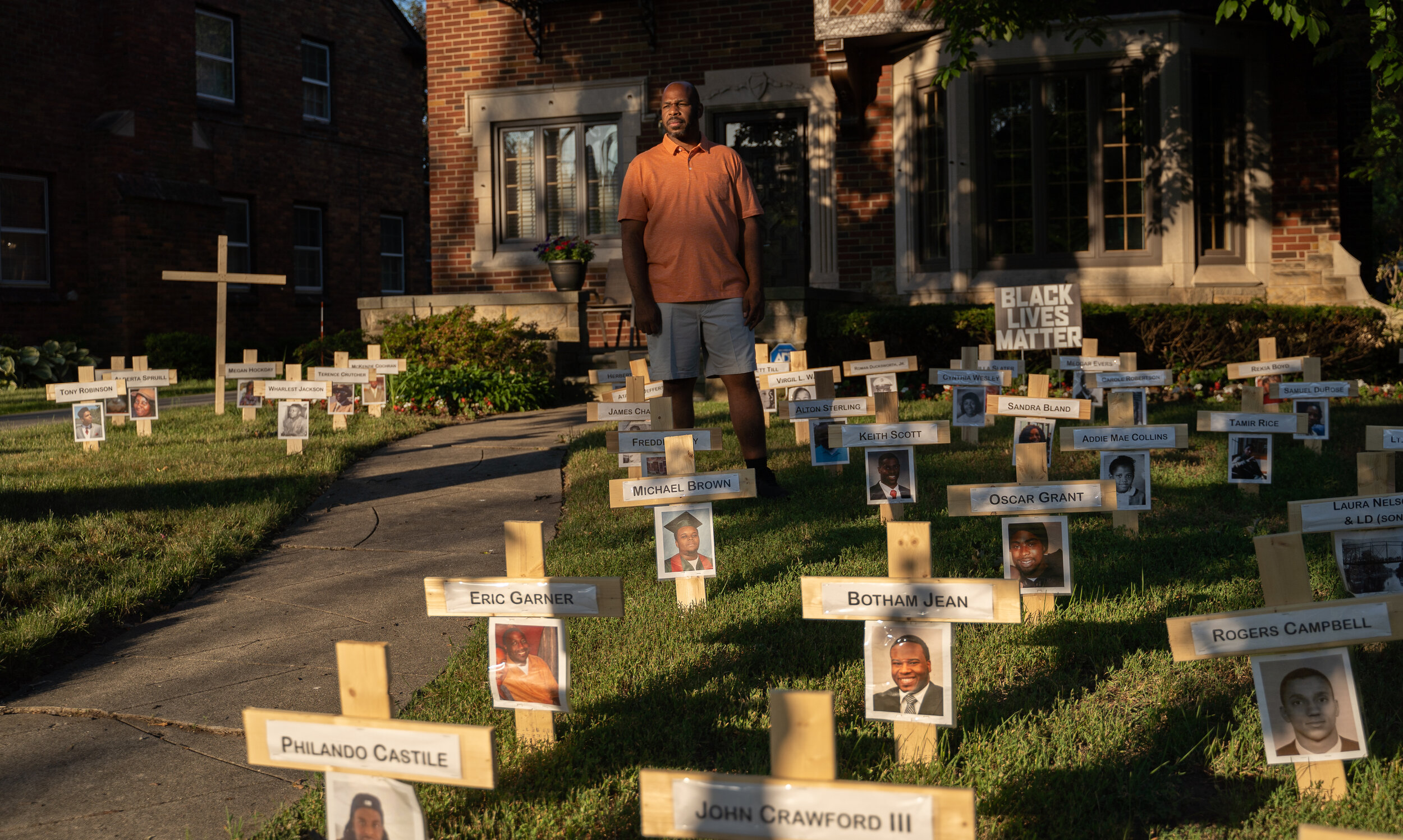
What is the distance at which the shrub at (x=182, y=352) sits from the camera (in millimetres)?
17219

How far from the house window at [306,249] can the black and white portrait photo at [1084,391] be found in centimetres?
1660

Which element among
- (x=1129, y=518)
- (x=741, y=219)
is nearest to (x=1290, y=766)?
(x=1129, y=518)

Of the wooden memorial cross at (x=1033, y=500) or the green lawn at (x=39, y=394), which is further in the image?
the green lawn at (x=39, y=394)

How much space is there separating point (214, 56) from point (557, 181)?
8.10 m

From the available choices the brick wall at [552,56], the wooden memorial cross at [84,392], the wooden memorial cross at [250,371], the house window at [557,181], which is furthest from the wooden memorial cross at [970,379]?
the house window at [557,181]

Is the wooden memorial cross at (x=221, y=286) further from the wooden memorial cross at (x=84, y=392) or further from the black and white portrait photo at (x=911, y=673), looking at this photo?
the black and white portrait photo at (x=911, y=673)

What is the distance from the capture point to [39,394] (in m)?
13.8

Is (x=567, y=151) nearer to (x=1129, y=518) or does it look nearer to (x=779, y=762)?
(x=1129, y=518)

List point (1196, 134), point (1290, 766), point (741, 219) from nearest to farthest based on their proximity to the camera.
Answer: point (1290, 766)
point (741, 219)
point (1196, 134)

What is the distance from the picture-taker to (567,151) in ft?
49.7

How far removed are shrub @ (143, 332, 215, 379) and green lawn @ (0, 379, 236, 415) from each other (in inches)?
26.9

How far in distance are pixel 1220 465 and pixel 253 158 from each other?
17955mm

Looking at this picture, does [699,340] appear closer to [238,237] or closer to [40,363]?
[40,363]

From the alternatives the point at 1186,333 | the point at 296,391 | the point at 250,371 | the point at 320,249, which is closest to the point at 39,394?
the point at 250,371
